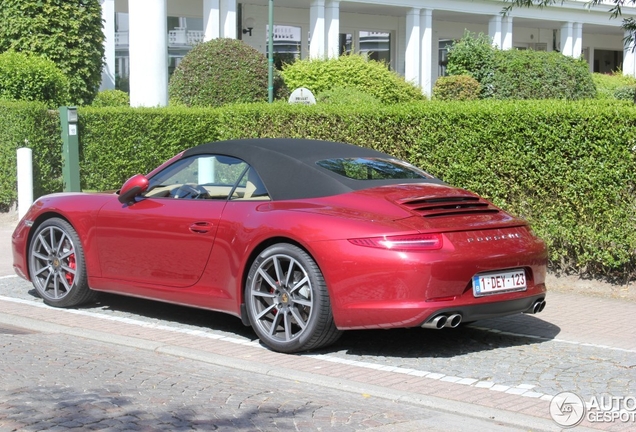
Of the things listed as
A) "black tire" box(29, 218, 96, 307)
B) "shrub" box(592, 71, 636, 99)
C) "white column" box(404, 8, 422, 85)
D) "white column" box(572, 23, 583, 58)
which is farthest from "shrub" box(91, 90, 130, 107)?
"white column" box(572, 23, 583, 58)

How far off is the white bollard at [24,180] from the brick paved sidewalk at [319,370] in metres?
5.89

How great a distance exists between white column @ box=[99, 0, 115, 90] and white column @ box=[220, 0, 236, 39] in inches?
141

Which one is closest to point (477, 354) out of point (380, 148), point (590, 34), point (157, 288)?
point (157, 288)

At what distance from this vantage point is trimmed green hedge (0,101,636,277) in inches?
368

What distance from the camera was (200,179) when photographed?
7.74 meters

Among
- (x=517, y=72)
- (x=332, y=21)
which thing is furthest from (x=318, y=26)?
(x=517, y=72)

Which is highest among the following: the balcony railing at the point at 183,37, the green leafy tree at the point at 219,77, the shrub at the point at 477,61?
the balcony railing at the point at 183,37

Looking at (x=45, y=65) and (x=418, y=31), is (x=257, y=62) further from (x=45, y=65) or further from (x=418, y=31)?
(x=418, y=31)

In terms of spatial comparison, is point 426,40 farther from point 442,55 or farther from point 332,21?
point 442,55

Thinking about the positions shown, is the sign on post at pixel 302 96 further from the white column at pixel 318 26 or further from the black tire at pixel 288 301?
the white column at pixel 318 26

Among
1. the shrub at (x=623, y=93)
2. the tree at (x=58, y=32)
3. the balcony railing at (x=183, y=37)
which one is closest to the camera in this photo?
the tree at (x=58, y=32)

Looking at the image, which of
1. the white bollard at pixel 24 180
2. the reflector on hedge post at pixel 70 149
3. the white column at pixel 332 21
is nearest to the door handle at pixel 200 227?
the white bollard at pixel 24 180

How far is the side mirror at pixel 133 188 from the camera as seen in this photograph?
783 cm

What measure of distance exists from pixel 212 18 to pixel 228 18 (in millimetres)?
703
